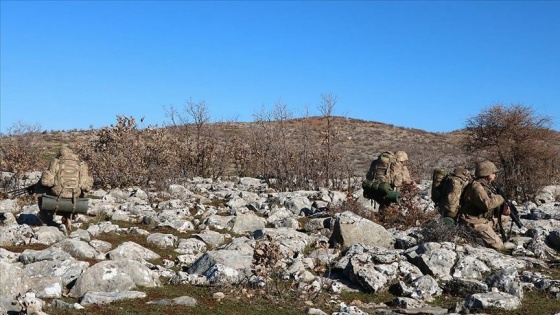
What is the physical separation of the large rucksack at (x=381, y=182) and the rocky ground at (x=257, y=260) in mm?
1030

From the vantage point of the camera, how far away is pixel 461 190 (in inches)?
460

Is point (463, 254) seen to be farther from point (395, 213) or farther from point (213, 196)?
point (213, 196)

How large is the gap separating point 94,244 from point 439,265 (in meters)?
5.61

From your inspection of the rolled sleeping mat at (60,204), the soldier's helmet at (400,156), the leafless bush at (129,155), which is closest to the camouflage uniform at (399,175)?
the soldier's helmet at (400,156)

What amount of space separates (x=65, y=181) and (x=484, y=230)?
7.84 meters

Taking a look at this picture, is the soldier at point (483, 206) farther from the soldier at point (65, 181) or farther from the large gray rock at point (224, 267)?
the soldier at point (65, 181)

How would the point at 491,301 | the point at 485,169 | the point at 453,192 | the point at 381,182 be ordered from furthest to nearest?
1. the point at 381,182
2. the point at 453,192
3. the point at 485,169
4. the point at 491,301

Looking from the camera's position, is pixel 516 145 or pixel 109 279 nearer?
pixel 109 279

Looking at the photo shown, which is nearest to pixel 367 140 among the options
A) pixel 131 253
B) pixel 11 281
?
pixel 131 253

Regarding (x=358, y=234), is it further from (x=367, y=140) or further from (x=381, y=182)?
(x=367, y=140)

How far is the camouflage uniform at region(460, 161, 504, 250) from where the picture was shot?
440 inches

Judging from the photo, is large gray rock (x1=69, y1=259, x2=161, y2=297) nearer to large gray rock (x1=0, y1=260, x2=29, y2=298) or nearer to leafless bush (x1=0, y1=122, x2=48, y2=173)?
large gray rock (x1=0, y1=260, x2=29, y2=298)

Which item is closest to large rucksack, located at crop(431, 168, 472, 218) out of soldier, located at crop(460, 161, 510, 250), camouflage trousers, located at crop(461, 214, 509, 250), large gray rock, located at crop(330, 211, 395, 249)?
soldier, located at crop(460, 161, 510, 250)

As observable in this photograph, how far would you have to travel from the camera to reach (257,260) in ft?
27.6
